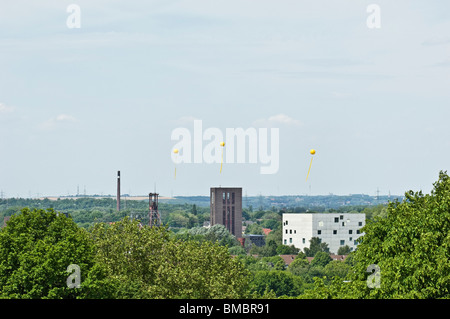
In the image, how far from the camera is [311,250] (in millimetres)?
183500

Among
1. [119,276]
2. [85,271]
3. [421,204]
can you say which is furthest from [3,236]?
[421,204]

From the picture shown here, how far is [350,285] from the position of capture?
43.8m

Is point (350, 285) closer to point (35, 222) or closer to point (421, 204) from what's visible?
point (421, 204)

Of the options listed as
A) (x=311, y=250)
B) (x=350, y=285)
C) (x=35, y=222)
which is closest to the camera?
(x=350, y=285)

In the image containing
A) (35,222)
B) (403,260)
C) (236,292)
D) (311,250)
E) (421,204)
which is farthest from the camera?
(311,250)

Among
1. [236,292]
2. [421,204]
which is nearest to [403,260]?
[421,204]
